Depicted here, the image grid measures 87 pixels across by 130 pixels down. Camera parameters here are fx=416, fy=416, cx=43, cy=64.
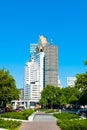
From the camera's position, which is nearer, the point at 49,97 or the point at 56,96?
the point at 56,96

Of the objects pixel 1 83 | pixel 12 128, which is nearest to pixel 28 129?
pixel 12 128

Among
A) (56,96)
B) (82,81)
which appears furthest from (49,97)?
(82,81)

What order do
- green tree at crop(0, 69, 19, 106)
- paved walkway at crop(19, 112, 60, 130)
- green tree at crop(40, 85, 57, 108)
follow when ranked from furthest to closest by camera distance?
green tree at crop(40, 85, 57, 108)
green tree at crop(0, 69, 19, 106)
paved walkway at crop(19, 112, 60, 130)

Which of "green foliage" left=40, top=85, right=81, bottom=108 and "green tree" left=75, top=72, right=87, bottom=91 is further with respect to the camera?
"green foliage" left=40, top=85, right=81, bottom=108

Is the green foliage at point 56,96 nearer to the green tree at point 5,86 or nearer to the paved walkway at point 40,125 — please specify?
the green tree at point 5,86

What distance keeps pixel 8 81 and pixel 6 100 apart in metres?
5.63

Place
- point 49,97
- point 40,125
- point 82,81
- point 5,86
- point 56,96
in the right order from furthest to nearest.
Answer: point 49,97
point 56,96
point 5,86
point 82,81
point 40,125

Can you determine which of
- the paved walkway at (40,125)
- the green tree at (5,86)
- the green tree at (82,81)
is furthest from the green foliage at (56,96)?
the paved walkway at (40,125)

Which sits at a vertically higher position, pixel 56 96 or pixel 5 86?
pixel 56 96

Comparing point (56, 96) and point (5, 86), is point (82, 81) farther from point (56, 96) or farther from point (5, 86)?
point (56, 96)

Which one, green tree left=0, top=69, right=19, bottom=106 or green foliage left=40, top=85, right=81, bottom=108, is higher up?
green foliage left=40, top=85, right=81, bottom=108

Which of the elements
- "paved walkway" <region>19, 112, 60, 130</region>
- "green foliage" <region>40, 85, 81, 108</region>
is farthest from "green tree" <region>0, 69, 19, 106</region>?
"green foliage" <region>40, 85, 81, 108</region>

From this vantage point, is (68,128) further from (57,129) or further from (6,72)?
(6,72)

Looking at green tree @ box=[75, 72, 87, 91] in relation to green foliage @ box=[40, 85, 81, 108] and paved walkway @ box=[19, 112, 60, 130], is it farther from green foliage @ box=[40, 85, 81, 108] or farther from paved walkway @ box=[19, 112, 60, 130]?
→ green foliage @ box=[40, 85, 81, 108]
